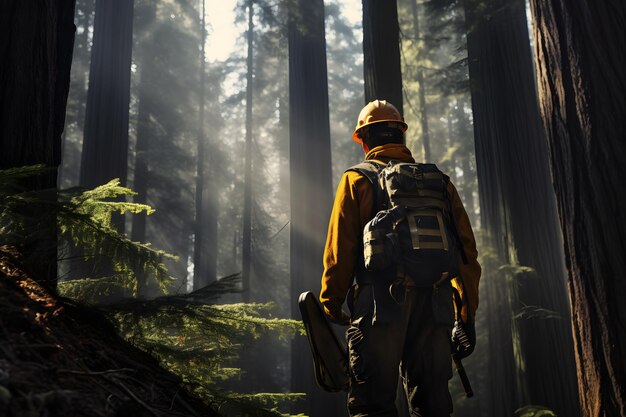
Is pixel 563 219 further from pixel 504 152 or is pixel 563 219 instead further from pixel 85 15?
pixel 85 15

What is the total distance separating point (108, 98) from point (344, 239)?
1039cm

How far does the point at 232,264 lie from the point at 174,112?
37.8 ft

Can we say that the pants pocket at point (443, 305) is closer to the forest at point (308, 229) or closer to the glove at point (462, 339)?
the glove at point (462, 339)

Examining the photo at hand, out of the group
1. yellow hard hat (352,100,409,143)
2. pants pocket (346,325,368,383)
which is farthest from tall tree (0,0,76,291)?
yellow hard hat (352,100,409,143)

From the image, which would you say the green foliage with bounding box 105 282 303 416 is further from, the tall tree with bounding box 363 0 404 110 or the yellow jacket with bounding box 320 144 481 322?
the tall tree with bounding box 363 0 404 110

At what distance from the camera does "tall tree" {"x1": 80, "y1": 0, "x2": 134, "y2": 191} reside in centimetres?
1173

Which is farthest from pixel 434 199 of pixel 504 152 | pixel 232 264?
pixel 232 264

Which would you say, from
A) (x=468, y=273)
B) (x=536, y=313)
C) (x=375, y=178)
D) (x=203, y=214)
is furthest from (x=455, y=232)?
(x=203, y=214)

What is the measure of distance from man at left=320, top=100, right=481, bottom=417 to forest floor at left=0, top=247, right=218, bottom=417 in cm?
98

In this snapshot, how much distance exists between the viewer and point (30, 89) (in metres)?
3.41

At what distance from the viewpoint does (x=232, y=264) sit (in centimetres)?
3747

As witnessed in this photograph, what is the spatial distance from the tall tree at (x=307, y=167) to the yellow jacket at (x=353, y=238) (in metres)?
7.90

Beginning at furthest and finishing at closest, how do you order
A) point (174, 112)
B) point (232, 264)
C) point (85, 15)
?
point (232, 264) → point (174, 112) → point (85, 15)

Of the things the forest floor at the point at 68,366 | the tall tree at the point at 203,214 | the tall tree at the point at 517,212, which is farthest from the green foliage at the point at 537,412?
the tall tree at the point at 203,214
